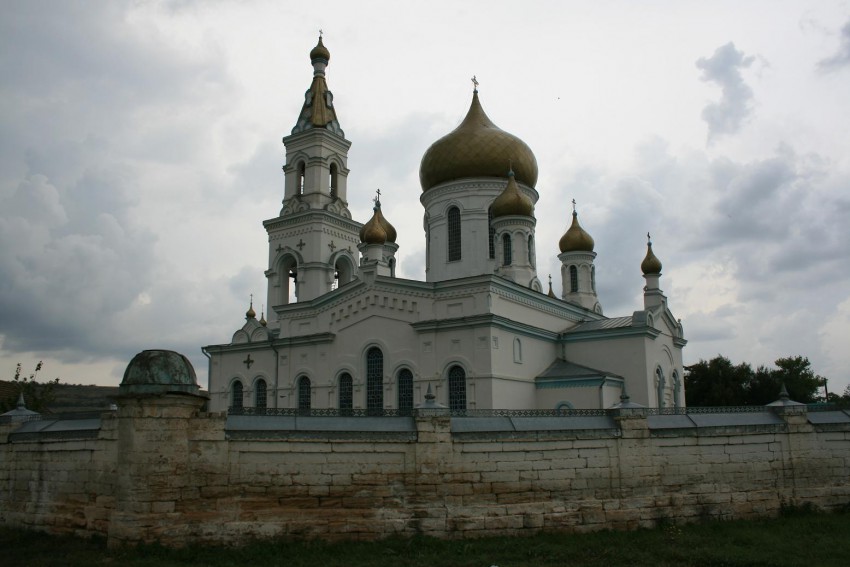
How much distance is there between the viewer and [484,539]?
10.1m

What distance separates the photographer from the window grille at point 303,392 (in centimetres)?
2528

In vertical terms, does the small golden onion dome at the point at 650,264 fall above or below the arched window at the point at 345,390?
above

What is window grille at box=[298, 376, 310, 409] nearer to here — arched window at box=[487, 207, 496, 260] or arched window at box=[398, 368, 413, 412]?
arched window at box=[398, 368, 413, 412]

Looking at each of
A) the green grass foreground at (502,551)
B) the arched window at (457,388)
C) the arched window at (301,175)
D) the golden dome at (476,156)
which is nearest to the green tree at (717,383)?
the golden dome at (476,156)

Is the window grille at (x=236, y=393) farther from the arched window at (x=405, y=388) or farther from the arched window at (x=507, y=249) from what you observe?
the arched window at (x=507, y=249)

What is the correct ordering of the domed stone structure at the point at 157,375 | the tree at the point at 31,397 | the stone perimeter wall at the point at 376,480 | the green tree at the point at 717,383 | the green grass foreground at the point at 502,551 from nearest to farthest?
the green grass foreground at the point at 502,551, the stone perimeter wall at the point at 376,480, the domed stone structure at the point at 157,375, the tree at the point at 31,397, the green tree at the point at 717,383

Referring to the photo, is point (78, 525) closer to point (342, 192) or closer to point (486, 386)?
point (486, 386)

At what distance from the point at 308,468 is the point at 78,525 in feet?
11.4

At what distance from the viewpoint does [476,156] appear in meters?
27.0

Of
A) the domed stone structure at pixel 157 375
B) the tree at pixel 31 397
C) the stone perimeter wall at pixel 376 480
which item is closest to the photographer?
the stone perimeter wall at pixel 376 480

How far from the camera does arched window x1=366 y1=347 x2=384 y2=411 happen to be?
23.4 meters

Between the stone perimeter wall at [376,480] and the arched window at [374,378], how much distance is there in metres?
12.6

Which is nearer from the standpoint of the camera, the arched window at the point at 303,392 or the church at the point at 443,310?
the church at the point at 443,310

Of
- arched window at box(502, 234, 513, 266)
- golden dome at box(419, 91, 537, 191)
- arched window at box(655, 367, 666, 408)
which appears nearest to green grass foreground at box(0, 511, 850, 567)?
arched window at box(655, 367, 666, 408)
